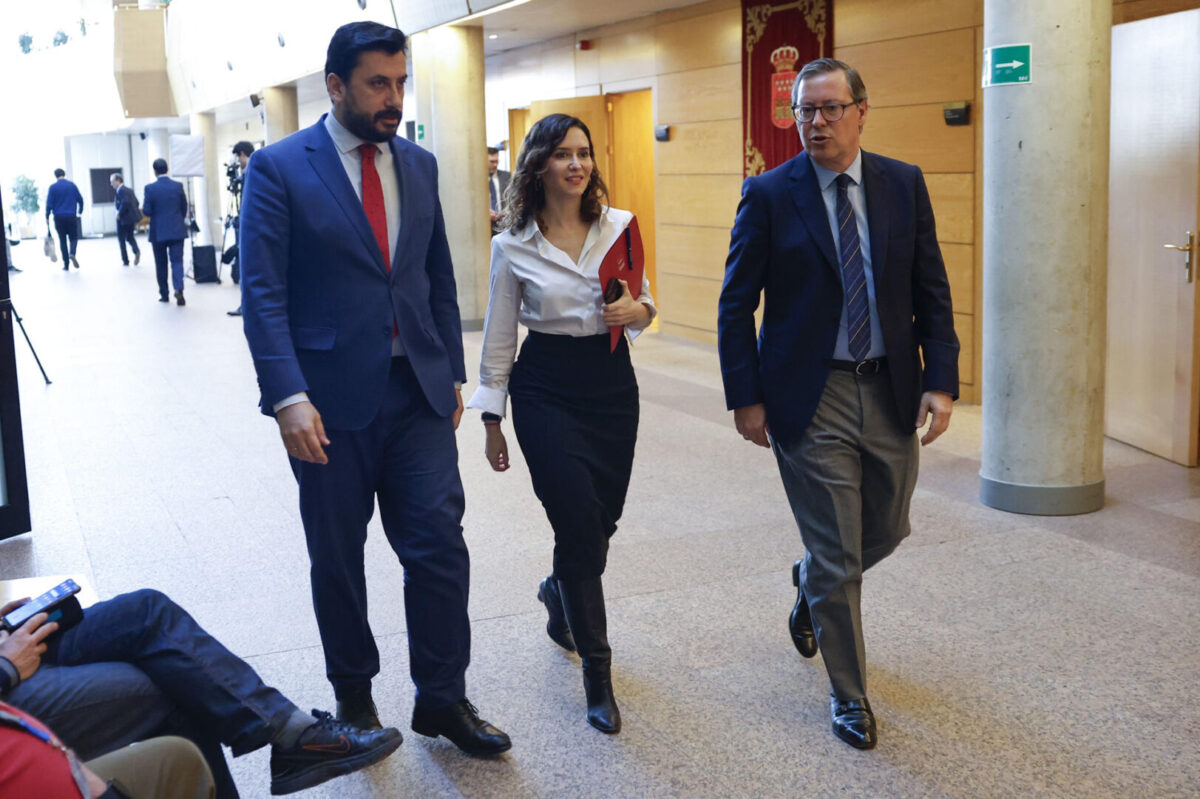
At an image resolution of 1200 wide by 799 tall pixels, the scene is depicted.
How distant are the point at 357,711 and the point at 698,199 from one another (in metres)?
8.26

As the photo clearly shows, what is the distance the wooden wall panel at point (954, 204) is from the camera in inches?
294

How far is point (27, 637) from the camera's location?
2.24m

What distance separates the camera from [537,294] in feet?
10.5

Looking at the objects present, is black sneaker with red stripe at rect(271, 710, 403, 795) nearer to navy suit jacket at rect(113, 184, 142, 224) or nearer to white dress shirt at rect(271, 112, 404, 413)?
white dress shirt at rect(271, 112, 404, 413)

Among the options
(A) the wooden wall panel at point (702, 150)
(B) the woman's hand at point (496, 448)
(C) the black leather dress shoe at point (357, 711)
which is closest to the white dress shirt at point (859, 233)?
(B) the woman's hand at point (496, 448)

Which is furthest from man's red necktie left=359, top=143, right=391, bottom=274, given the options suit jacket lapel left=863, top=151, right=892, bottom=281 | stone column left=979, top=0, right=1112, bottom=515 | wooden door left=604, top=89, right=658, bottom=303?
wooden door left=604, top=89, right=658, bottom=303

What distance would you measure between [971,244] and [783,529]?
321 cm

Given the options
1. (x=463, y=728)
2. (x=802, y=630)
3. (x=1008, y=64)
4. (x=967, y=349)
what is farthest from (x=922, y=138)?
(x=463, y=728)

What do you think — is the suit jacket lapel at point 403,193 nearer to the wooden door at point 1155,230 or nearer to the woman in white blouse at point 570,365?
the woman in white blouse at point 570,365

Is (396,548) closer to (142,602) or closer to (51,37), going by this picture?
(142,602)

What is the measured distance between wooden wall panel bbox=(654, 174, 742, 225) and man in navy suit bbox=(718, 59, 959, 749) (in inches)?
269

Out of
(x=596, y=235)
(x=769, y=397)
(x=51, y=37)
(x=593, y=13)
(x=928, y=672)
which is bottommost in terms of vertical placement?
(x=928, y=672)

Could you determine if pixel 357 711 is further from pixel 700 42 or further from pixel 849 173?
pixel 700 42

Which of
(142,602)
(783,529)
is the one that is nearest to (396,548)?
(142,602)
